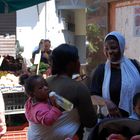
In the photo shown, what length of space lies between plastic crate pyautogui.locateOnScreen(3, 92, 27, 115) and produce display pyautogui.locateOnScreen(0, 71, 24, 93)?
8 cm

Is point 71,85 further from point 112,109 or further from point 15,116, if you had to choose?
point 15,116

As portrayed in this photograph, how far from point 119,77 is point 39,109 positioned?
1035 millimetres

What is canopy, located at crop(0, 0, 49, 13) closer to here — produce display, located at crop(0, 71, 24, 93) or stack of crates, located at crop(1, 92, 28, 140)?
produce display, located at crop(0, 71, 24, 93)

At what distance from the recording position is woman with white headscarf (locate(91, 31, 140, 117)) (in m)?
4.36

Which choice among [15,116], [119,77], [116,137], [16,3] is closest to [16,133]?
[15,116]

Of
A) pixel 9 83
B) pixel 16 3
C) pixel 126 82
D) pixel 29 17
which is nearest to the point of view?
pixel 126 82

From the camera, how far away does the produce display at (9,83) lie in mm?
7473

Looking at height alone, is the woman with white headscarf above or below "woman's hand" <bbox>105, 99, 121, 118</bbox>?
above

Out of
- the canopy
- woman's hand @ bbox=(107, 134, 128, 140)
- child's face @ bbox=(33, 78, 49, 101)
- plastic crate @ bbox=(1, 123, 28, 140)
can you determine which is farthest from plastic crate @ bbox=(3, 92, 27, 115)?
woman's hand @ bbox=(107, 134, 128, 140)

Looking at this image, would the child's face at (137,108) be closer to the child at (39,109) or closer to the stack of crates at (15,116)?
the child at (39,109)

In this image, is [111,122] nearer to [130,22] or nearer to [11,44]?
[130,22]

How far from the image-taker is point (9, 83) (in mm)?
7734

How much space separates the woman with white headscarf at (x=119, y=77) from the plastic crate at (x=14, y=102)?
10.3ft

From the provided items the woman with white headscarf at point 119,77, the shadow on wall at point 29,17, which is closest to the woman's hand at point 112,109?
the woman with white headscarf at point 119,77
